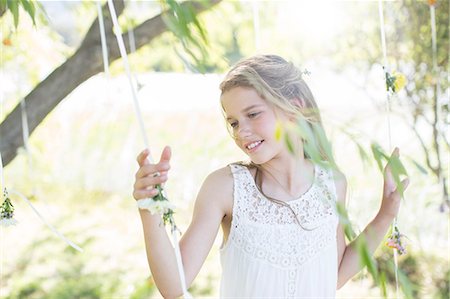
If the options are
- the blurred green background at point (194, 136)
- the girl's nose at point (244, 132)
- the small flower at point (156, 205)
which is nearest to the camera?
the small flower at point (156, 205)

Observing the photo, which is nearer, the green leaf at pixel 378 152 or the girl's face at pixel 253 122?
the green leaf at pixel 378 152

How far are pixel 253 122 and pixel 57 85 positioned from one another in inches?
33.1

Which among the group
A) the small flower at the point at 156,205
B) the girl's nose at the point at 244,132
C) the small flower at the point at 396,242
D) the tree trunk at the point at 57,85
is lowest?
the small flower at the point at 396,242

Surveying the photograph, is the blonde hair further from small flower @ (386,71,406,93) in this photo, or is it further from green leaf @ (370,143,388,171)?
green leaf @ (370,143,388,171)

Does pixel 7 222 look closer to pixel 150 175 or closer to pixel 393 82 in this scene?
pixel 150 175

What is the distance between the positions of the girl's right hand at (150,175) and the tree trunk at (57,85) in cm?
109

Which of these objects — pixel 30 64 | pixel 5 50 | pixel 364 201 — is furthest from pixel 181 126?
pixel 5 50

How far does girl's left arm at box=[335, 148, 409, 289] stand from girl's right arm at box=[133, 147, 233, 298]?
24cm

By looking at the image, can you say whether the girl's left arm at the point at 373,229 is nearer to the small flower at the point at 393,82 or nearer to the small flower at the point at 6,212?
the small flower at the point at 393,82

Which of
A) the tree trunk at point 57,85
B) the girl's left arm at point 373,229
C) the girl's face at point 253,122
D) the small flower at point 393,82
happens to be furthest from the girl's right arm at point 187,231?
the tree trunk at point 57,85

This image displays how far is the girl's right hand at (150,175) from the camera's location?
31.5 inches

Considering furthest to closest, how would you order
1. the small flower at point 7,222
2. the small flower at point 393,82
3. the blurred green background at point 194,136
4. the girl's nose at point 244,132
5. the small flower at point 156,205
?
the blurred green background at point 194,136, the small flower at point 393,82, the girl's nose at point 244,132, the small flower at point 7,222, the small flower at point 156,205

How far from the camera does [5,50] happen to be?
2.45 meters

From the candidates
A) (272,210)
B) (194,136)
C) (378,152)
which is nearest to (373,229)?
(272,210)
